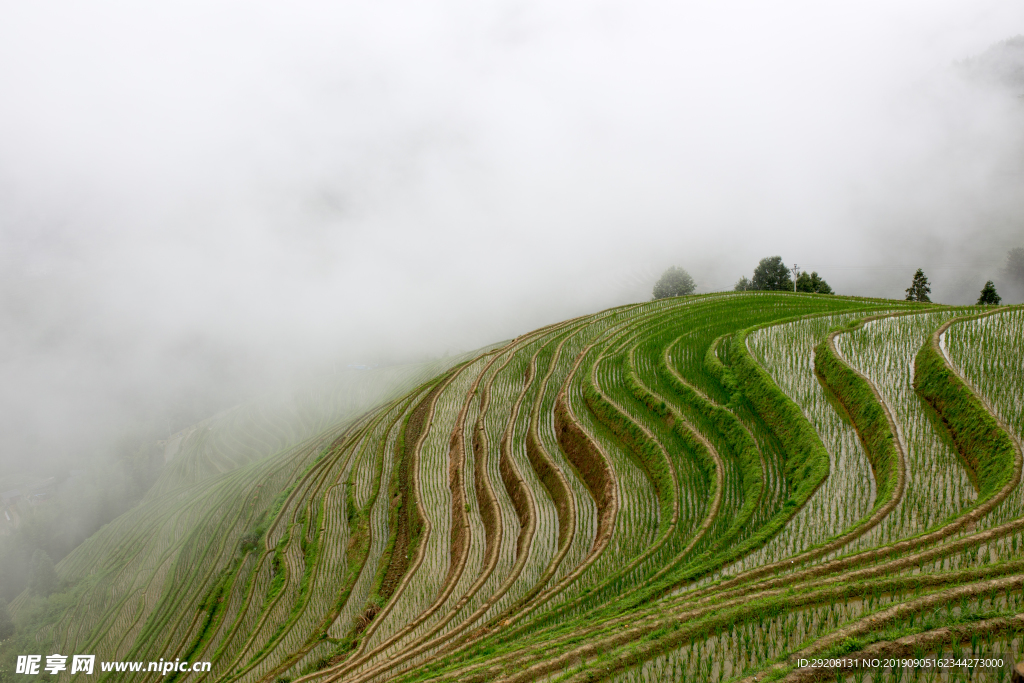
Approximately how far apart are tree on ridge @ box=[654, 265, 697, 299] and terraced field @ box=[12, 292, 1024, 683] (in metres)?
18.0

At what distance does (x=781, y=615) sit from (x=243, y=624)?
31.1ft

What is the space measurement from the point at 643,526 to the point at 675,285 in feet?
93.6

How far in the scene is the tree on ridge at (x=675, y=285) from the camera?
33.0 m

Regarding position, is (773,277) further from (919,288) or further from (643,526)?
(643,526)

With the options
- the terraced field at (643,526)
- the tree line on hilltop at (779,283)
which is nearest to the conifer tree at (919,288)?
the tree line on hilltop at (779,283)

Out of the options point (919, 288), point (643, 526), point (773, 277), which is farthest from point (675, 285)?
point (643, 526)

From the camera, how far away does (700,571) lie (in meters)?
5.80

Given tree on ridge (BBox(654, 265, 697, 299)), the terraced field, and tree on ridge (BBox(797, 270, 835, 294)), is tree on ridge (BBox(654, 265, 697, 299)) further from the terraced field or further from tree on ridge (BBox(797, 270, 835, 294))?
the terraced field

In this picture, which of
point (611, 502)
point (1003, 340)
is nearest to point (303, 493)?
point (611, 502)

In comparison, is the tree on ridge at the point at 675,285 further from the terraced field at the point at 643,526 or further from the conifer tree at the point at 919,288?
the terraced field at the point at 643,526

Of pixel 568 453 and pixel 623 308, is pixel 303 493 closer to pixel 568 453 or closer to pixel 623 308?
pixel 568 453

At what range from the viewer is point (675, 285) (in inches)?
1319

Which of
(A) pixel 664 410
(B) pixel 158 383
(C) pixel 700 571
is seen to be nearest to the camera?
(C) pixel 700 571

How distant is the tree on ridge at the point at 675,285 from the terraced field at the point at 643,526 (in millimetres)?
18035
